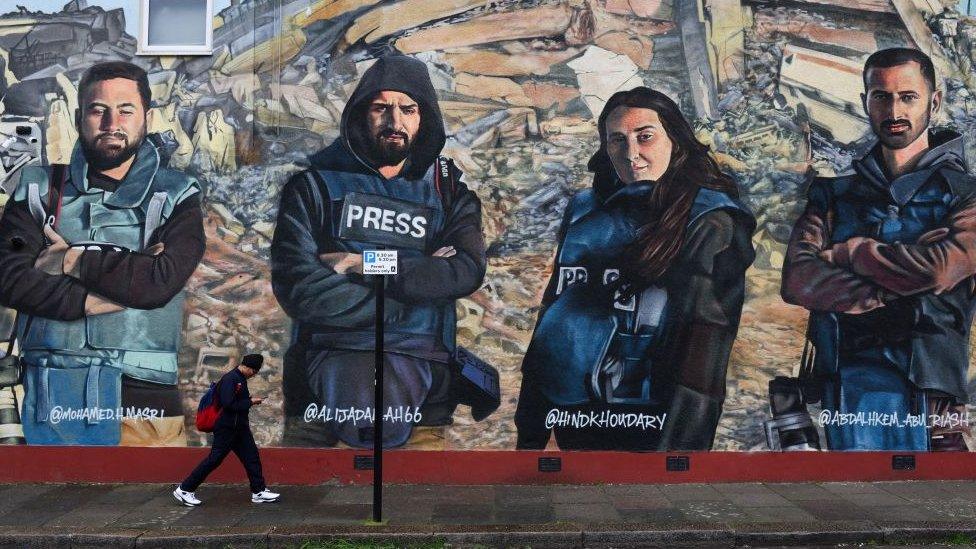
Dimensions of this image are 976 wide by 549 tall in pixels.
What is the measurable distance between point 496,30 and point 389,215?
7.94ft

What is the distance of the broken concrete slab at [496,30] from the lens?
32.9 feet

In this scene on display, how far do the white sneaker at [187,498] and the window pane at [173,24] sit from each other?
5.06 meters

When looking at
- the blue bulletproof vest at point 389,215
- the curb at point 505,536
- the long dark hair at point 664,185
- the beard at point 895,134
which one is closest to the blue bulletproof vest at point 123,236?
the blue bulletproof vest at point 389,215

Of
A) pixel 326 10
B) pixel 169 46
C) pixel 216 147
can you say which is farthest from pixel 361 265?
pixel 169 46

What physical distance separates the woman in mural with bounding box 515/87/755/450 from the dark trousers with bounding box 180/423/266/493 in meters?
2.82

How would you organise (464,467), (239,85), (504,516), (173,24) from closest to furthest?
(504,516) < (464,467) < (239,85) < (173,24)

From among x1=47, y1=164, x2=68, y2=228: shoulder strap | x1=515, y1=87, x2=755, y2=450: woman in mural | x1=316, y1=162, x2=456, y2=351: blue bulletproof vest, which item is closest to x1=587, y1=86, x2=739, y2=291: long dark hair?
x1=515, y1=87, x2=755, y2=450: woman in mural

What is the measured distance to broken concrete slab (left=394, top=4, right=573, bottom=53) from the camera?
10039 mm

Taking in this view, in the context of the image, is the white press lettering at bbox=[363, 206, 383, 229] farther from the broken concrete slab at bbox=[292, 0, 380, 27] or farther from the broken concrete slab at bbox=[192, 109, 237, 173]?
the broken concrete slab at bbox=[292, 0, 380, 27]

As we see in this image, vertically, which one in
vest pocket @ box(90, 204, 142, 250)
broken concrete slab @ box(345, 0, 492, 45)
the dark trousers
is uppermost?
broken concrete slab @ box(345, 0, 492, 45)

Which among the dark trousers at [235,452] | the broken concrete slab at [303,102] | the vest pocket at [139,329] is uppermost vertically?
the broken concrete slab at [303,102]

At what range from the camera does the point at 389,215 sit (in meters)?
9.97

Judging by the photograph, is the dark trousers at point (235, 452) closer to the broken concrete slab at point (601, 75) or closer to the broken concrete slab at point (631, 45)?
the broken concrete slab at point (601, 75)

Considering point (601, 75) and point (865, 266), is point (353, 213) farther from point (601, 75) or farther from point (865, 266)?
point (865, 266)
